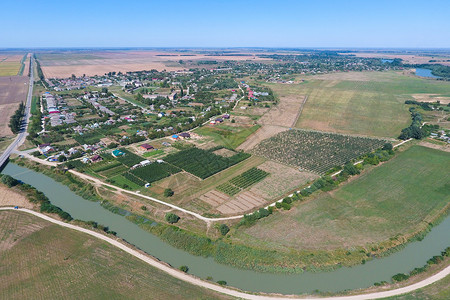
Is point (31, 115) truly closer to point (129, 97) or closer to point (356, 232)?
point (129, 97)

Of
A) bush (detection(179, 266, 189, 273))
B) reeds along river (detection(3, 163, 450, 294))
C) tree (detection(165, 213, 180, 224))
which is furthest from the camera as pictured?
tree (detection(165, 213, 180, 224))

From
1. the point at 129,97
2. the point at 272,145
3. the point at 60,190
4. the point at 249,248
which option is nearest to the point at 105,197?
the point at 60,190

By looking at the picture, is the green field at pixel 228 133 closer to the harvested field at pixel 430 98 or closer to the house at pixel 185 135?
the house at pixel 185 135

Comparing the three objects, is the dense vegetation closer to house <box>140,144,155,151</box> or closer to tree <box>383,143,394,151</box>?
house <box>140,144,155,151</box>

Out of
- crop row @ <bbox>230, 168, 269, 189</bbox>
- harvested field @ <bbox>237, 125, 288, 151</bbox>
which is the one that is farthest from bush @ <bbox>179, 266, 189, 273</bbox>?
harvested field @ <bbox>237, 125, 288, 151</bbox>

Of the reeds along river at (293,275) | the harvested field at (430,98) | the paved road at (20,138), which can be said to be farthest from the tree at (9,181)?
the harvested field at (430,98)

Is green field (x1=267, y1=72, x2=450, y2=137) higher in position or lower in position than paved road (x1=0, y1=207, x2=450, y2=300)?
higher

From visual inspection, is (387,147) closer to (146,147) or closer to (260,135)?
(260,135)

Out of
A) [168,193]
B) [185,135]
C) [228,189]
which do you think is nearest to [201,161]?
[228,189]
